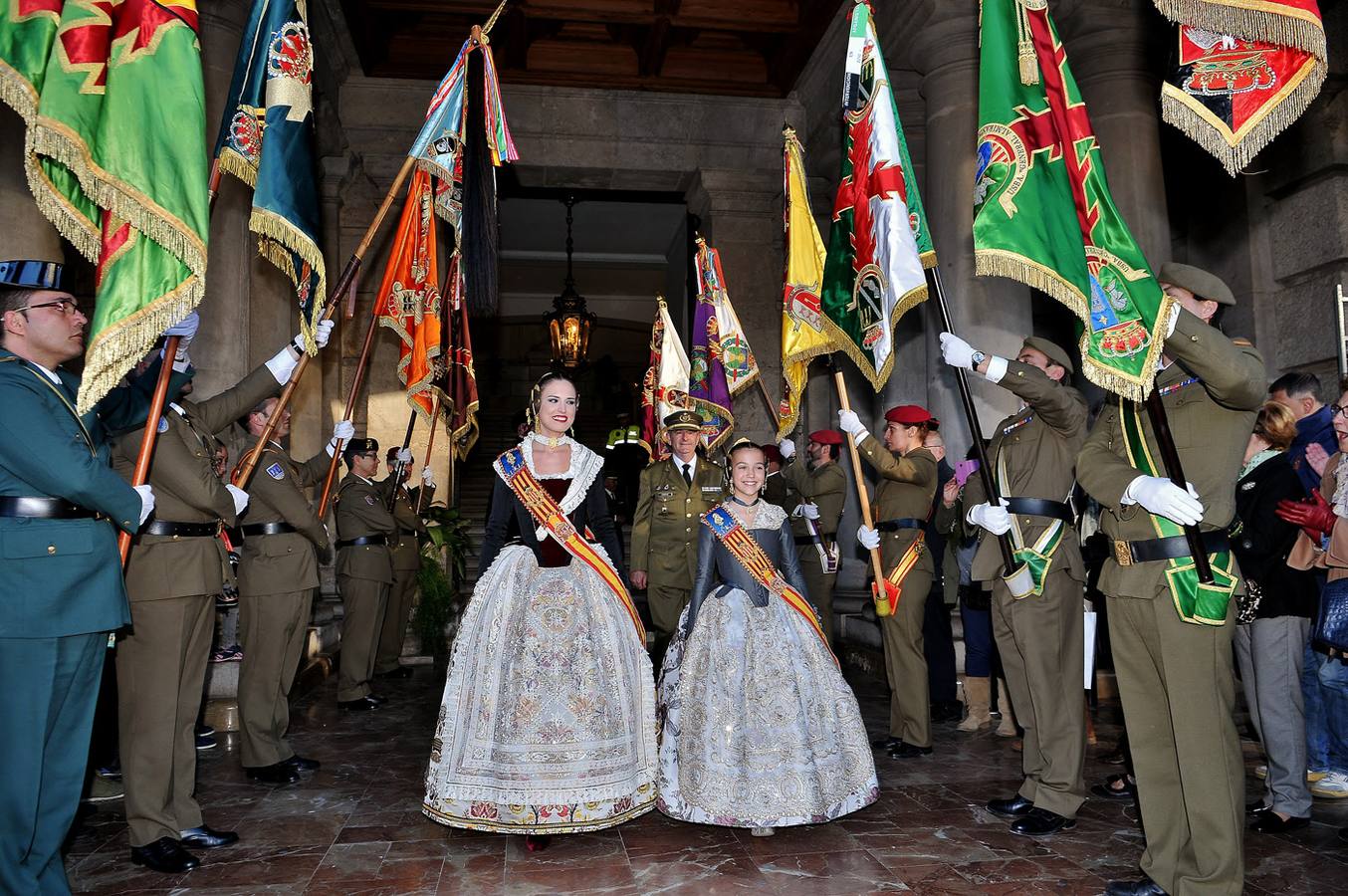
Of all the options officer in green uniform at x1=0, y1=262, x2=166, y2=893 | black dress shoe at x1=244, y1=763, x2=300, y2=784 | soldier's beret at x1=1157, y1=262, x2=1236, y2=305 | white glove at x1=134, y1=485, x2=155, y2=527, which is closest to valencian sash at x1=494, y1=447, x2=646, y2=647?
white glove at x1=134, y1=485, x2=155, y2=527

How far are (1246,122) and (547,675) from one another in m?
3.48

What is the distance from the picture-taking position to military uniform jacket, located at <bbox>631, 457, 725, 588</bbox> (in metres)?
7.13

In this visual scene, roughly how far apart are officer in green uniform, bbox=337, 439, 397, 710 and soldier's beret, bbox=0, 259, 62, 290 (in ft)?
13.8

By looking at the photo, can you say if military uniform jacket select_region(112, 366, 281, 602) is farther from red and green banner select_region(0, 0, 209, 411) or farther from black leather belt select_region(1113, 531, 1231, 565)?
black leather belt select_region(1113, 531, 1231, 565)

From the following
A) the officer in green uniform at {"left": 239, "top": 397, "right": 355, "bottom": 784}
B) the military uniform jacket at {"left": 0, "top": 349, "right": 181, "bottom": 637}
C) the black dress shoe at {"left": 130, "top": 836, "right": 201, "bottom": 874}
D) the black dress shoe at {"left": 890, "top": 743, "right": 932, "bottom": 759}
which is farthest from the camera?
the black dress shoe at {"left": 890, "top": 743, "right": 932, "bottom": 759}

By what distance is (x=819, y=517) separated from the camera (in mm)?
7449

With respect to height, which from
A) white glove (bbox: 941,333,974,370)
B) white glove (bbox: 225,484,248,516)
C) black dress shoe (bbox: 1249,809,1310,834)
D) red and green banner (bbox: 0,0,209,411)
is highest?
red and green banner (bbox: 0,0,209,411)

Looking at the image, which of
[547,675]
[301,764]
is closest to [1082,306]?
[547,675]

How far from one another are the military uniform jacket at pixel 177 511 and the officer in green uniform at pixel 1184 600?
3621 millimetres

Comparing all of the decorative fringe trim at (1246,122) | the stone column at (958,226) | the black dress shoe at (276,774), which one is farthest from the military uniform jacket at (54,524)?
the stone column at (958,226)

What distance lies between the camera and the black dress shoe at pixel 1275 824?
4057 millimetres

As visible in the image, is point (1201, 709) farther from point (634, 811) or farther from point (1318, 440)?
point (1318, 440)

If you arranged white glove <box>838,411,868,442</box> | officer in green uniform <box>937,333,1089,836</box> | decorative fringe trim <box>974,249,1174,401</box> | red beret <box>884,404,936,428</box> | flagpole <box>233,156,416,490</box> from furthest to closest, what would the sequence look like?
red beret <box>884,404,936,428</box>, white glove <box>838,411,868,442</box>, flagpole <box>233,156,416,490</box>, officer in green uniform <box>937,333,1089,836</box>, decorative fringe trim <box>974,249,1174,401</box>

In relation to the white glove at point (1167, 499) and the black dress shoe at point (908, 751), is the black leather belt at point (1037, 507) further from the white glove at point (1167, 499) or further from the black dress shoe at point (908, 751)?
the black dress shoe at point (908, 751)
